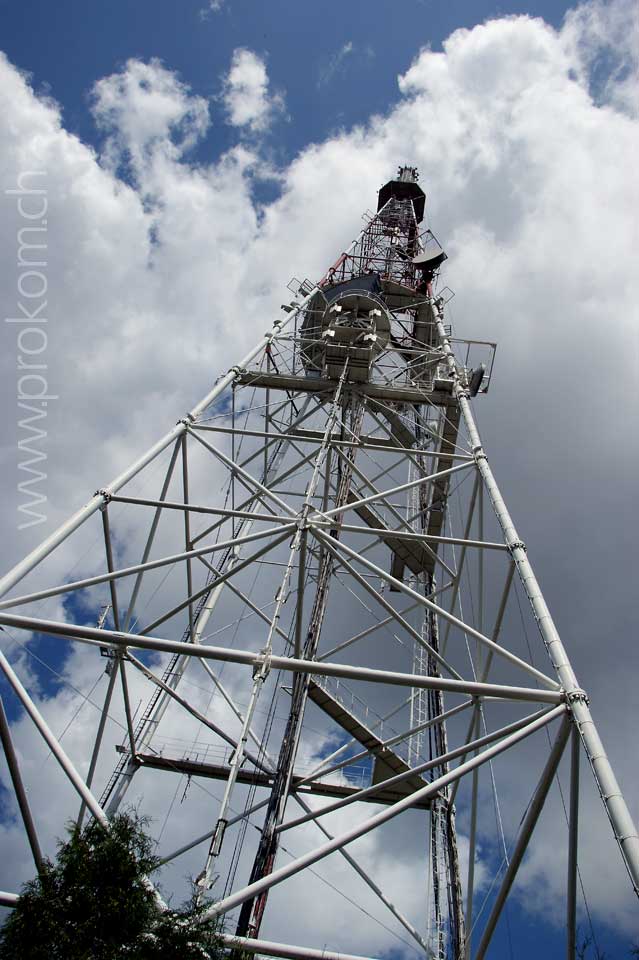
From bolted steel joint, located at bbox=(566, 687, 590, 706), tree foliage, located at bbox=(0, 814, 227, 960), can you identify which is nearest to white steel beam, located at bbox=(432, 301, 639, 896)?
bolted steel joint, located at bbox=(566, 687, 590, 706)

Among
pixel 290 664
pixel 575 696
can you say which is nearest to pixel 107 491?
pixel 290 664

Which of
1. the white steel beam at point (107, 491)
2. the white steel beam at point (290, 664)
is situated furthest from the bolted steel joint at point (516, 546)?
the white steel beam at point (107, 491)

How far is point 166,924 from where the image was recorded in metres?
4.25

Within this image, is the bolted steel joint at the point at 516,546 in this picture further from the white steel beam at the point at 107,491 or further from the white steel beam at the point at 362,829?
the white steel beam at the point at 107,491

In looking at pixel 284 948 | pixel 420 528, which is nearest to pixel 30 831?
pixel 284 948

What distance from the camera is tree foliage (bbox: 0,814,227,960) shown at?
13.1 ft

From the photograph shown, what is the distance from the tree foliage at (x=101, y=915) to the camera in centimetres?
399

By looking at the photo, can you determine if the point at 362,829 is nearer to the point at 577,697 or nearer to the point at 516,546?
the point at 577,697

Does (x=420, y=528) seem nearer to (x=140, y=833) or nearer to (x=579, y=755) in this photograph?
(x=579, y=755)

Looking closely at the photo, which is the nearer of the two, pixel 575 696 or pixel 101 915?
pixel 101 915

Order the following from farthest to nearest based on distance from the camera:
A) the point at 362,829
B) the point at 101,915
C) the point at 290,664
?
the point at 290,664
the point at 362,829
the point at 101,915

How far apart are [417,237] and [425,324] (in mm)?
5644

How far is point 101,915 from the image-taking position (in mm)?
4137

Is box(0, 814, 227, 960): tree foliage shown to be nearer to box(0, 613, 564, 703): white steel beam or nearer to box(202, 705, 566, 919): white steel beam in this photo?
box(202, 705, 566, 919): white steel beam
